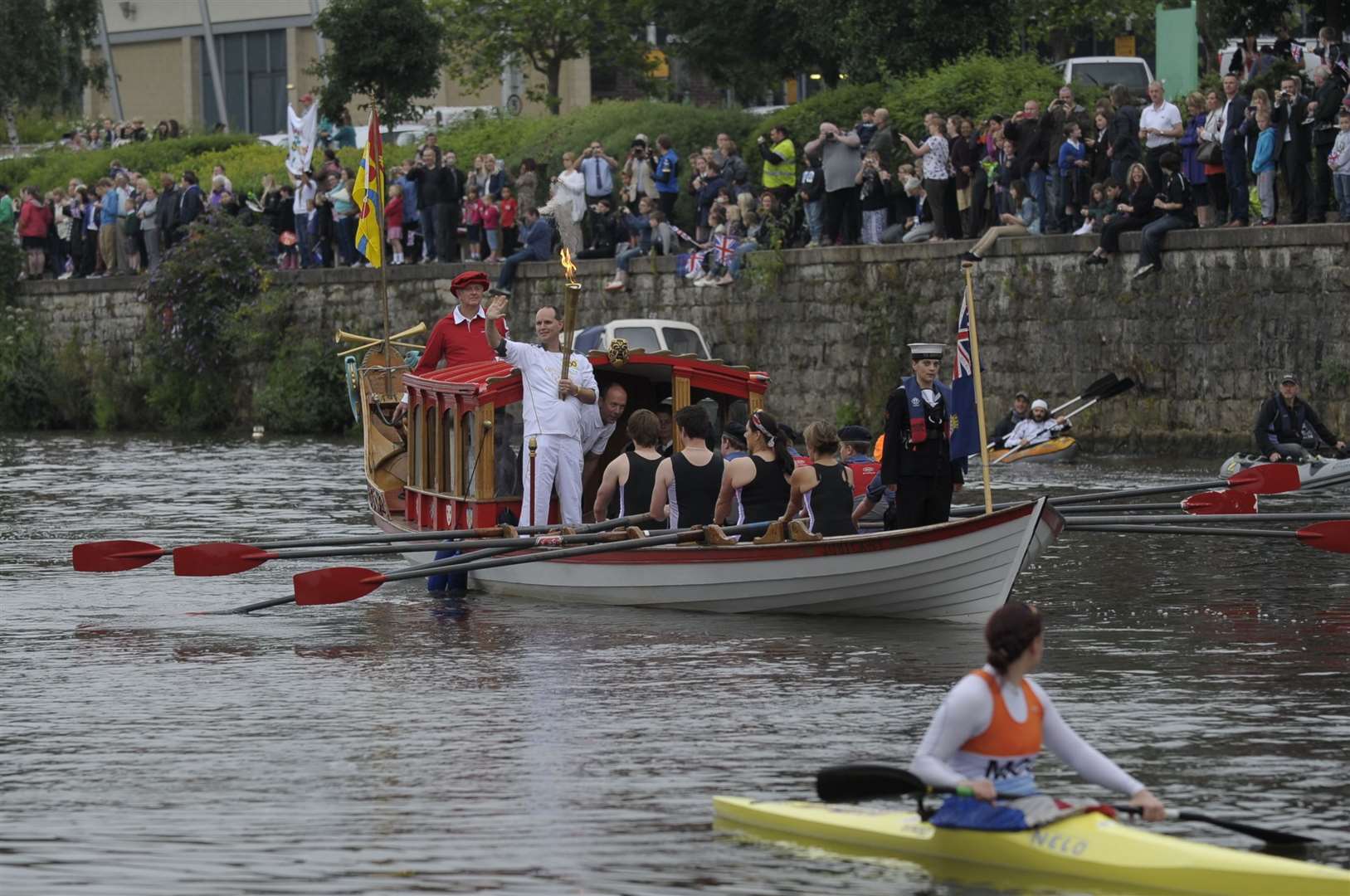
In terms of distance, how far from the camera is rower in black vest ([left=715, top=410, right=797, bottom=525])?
15648 mm

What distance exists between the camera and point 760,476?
621 inches

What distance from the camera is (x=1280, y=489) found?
1655 cm

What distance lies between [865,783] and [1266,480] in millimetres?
8317

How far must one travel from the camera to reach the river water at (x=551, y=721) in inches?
363

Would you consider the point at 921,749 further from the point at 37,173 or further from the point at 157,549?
the point at 37,173

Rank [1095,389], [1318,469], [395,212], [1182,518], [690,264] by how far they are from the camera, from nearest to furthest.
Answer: [1182,518], [1318,469], [1095,389], [690,264], [395,212]

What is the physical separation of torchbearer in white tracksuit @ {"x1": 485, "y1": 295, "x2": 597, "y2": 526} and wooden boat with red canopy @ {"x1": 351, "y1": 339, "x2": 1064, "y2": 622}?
0.95 ft

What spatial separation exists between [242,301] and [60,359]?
6267mm

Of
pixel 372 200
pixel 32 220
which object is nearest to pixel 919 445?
pixel 372 200

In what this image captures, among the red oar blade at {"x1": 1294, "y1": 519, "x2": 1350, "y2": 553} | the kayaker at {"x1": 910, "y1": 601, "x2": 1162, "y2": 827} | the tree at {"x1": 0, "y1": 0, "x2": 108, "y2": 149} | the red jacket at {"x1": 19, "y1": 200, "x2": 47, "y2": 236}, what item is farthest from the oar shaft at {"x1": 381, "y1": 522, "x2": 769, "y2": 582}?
the tree at {"x1": 0, "y1": 0, "x2": 108, "y2": 149}

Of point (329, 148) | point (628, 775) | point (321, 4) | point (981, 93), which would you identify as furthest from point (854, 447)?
point (321, 4)

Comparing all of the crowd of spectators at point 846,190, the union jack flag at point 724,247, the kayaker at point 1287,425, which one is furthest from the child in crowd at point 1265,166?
the union jack flag at point 724,247

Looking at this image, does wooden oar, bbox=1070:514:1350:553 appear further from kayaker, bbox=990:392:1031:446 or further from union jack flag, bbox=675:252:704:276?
union jack flag, bbox=675:252:704:276

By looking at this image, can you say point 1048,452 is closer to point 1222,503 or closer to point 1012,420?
point 1012,420
